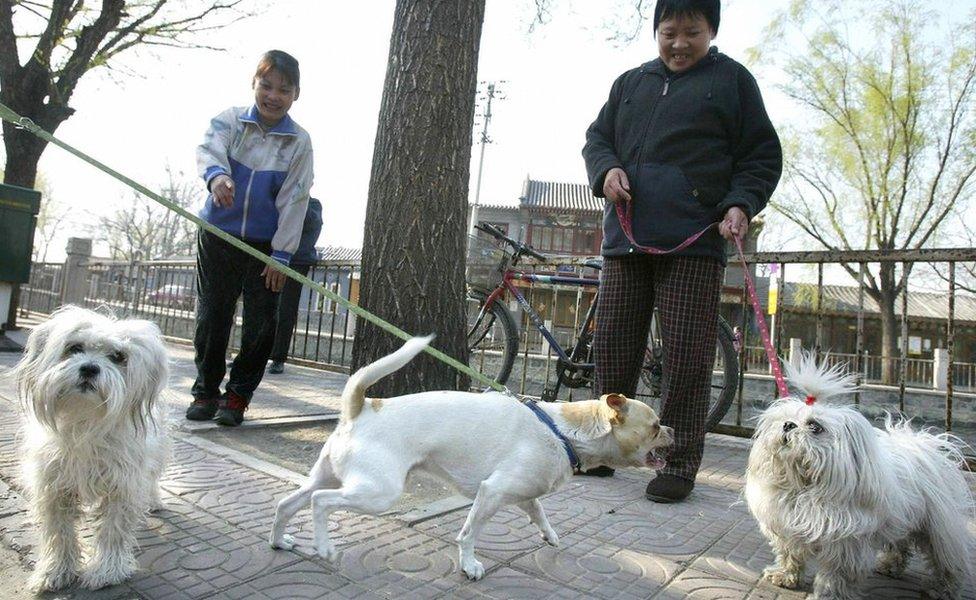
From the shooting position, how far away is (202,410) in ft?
12.6

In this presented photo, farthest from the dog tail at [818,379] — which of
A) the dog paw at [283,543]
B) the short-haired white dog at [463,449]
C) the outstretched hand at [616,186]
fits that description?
the dog paw at [283,543]

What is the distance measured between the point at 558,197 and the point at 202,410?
3991 cm

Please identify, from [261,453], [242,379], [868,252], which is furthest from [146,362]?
[868,252]

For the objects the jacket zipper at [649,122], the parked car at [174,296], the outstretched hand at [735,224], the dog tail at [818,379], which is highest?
the jacket zipper at [649,122]

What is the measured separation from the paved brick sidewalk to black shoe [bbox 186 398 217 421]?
2.71 feet

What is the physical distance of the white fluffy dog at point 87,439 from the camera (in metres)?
1.82

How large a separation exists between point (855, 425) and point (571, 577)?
113cm

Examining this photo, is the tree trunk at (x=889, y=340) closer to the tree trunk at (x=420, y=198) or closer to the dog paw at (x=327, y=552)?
the tree trunk at (x=420, y=198)

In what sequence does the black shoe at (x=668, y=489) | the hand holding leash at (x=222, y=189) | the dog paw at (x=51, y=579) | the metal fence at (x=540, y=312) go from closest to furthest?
the dog paw at (x=51, y=579) < the black shoe at (x=668, y=489) < the hand holding leash at (x=222, y=189) < the metal fence at (x=540, y=312)

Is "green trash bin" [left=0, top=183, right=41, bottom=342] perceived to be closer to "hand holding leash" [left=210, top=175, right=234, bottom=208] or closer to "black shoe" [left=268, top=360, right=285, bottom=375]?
"black shoe" [left=268, top=360, right=285, bottom=375]

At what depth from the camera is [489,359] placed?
6.55 meters

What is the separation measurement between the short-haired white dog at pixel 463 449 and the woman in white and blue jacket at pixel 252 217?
6.20 ft

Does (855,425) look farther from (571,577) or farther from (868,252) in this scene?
(868,252)

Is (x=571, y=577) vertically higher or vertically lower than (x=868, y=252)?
lower
